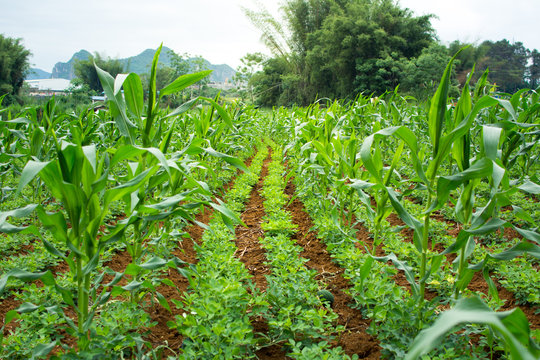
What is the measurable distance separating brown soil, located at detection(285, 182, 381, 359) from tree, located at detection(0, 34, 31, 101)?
35.1 meters

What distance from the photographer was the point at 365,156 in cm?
169

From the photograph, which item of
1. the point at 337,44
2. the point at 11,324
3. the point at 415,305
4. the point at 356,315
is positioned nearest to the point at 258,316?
the point at 356,315

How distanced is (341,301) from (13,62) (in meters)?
39.7

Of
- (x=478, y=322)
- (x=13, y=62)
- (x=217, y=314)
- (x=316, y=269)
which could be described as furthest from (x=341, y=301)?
(x=13, y=62)

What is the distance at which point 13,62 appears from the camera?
31656 millimetres

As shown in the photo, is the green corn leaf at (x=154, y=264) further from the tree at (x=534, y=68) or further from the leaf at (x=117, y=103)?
the tree at (x=534, y=68)

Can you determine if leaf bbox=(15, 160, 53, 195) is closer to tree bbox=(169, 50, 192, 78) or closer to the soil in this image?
the soil

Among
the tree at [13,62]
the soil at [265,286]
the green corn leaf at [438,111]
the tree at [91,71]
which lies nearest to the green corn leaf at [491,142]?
the green corn leaf at [438,111]

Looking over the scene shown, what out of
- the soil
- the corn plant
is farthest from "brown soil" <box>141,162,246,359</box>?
the corn plant

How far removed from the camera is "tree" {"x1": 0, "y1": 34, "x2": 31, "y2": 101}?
98.3 feet

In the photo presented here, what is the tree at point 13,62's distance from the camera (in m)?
30.0

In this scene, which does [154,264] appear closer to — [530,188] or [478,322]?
[478,322]

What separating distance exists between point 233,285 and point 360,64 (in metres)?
27.4

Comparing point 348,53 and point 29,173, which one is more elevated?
point 348,53
